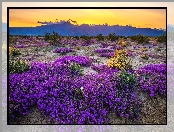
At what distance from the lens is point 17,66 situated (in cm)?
713

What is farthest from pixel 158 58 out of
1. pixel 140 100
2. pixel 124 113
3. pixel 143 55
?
pixel 124 113

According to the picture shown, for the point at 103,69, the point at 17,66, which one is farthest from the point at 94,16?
the point at 17,66

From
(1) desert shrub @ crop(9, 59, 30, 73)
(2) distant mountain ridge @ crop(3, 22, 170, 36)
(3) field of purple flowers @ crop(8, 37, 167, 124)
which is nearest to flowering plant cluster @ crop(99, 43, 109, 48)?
(3) field of purple flowers @ crop(8, 37, 167, 124)

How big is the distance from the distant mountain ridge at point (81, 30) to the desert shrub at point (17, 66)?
2.15 ft

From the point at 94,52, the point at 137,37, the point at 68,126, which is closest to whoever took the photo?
the point at 68,126

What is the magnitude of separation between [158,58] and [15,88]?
3.41 m

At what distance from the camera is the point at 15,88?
6.90 meters

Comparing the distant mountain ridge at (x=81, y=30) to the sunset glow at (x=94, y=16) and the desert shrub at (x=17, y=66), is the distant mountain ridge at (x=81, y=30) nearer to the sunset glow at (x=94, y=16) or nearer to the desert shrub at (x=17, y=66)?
the sunset glow at (x=94, y=16)

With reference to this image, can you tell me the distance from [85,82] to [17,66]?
5.26ft

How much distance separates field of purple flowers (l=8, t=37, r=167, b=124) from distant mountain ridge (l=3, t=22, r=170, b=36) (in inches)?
7.7

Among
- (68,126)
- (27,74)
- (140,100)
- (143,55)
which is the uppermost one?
(143,55)

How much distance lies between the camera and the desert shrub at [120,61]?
284 inches

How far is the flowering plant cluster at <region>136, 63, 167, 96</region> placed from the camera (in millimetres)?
6996

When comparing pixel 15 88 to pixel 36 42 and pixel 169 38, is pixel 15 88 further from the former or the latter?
pixel 169 38
